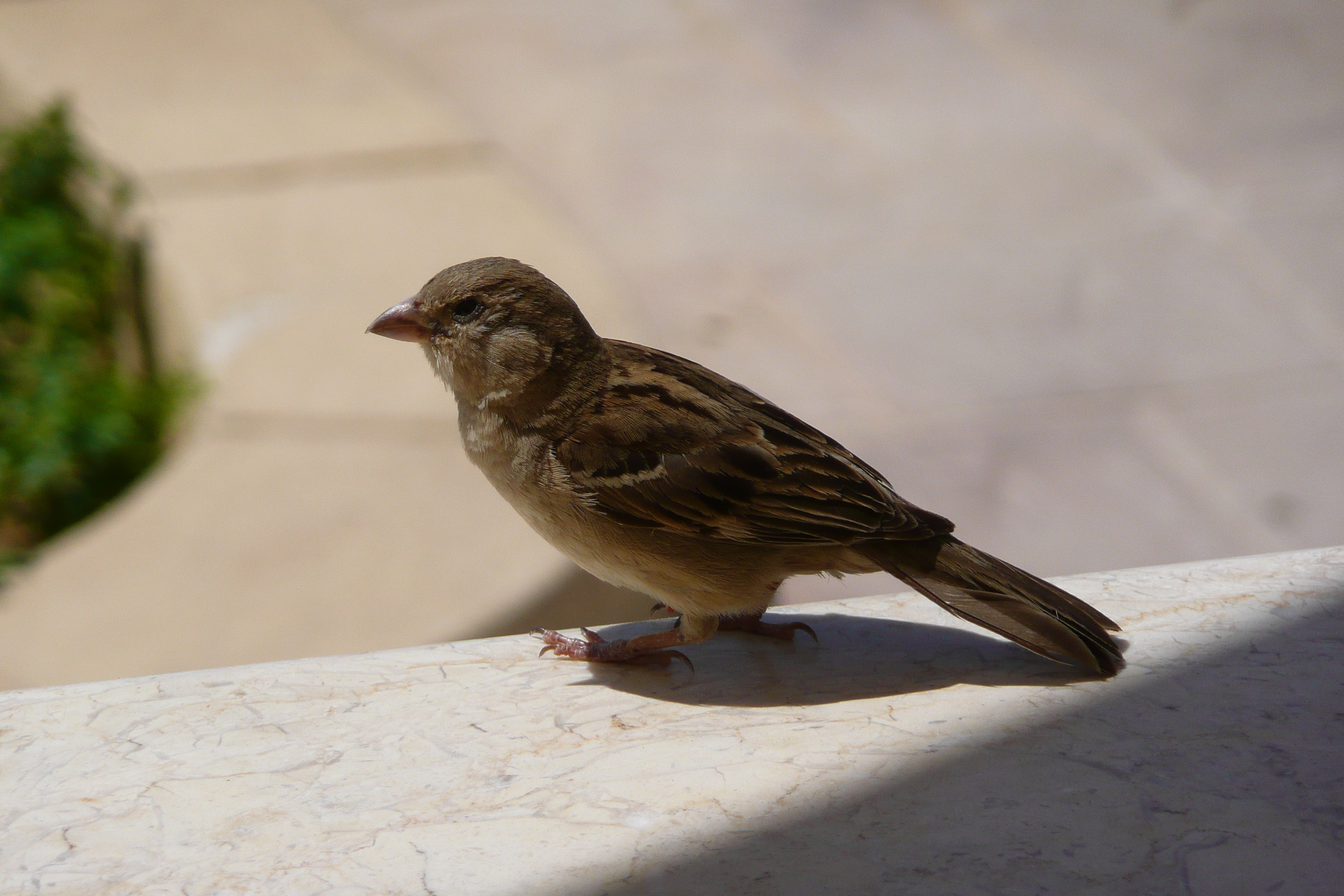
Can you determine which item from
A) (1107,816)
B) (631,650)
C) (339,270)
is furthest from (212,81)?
(1107,816)

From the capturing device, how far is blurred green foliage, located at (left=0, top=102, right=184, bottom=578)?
4.62m

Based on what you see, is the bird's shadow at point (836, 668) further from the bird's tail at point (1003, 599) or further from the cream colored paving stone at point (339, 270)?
the cream colored paving stone at point (339, 270)

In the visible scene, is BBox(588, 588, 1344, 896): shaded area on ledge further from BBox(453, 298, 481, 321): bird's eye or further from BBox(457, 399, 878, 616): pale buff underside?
BBox(453, 298, 481, 321): bird's eye

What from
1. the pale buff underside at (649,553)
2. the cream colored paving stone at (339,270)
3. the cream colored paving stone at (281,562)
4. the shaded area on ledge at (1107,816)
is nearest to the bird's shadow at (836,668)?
the pale buff underside at (649,553)

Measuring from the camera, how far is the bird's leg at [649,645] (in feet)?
8.05

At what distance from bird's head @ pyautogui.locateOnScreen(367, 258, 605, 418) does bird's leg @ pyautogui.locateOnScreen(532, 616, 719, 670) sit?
18.3 inches

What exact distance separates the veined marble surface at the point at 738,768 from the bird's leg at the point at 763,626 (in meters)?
0.03

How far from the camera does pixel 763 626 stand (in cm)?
257

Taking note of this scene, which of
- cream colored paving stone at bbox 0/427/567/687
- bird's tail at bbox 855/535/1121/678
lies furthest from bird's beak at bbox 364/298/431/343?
cream colored paving stone at bbox 0/427/567/687

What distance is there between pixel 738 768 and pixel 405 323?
3.77 ft

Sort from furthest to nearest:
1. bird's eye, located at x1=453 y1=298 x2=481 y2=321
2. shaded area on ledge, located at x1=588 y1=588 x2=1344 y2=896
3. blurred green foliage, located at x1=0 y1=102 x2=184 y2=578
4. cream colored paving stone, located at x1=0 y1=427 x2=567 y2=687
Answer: blurred green foliage, located at x1=0 y1=102 x2=184 y2=578 < cream colored paving stone, located at x1=0 y1=427 x2=567 y2=687 < bird's eye, located at x1=453 y1=298 x2=481 y2=321 < shaded area on ledge, located at x1=588 y1=588 x2=1344 y2=896

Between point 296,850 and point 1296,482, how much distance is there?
402 cm

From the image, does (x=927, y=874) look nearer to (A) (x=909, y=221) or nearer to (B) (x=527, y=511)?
(B) (x=527, y=511)

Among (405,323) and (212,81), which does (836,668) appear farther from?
(212,81)
